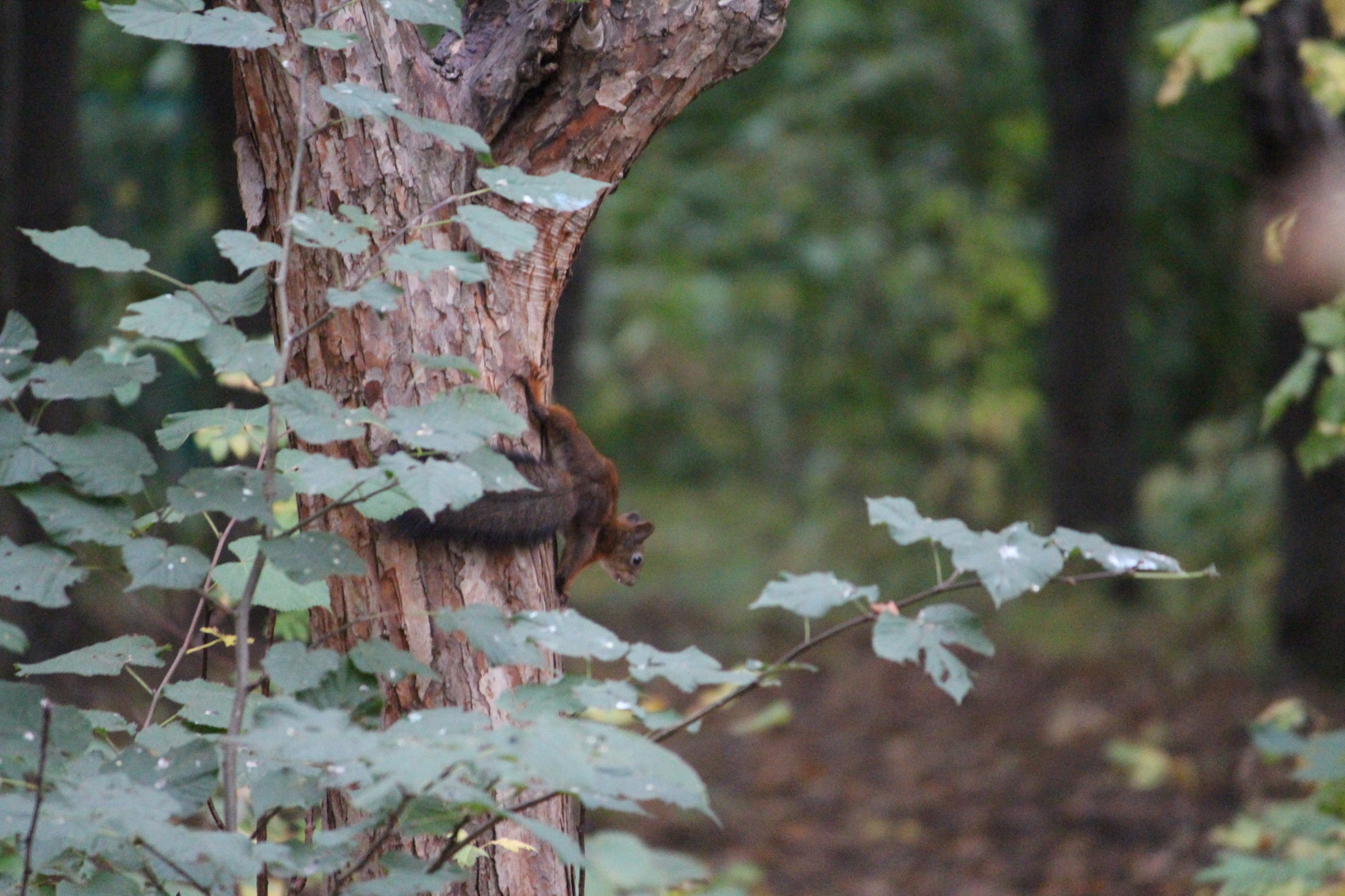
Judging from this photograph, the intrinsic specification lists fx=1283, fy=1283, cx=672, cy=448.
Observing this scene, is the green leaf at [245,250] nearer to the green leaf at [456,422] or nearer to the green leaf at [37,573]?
the green leaf at [456,422]

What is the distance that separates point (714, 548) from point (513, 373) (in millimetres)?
8266

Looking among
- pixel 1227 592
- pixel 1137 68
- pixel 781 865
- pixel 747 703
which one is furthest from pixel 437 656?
pixel 1137 68

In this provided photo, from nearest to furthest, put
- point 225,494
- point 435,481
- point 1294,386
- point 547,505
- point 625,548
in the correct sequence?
1. point 435,481
2. point 225,494
3. point 547,505
4. point 1294,386
5. point 625,548

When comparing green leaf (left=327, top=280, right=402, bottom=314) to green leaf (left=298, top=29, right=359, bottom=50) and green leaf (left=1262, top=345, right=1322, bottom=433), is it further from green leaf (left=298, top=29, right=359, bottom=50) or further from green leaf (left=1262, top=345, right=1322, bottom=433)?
green leaf (left=1262, top=345, right=1322, bottom=433)

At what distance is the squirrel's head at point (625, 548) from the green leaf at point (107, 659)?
5.08 feet

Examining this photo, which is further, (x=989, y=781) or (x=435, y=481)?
(x=989, y=781)

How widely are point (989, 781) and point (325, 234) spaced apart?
18.0ft

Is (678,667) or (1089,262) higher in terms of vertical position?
(1089,262)

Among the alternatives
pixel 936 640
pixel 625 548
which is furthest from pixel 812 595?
pixel 625 548

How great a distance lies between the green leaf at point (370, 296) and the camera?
58.8 inches

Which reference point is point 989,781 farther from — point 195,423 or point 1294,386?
point 195,423

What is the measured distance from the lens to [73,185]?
166 inches

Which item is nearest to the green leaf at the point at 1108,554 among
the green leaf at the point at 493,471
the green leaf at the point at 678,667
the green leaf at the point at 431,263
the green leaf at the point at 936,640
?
the green leaf at the point at 936,640

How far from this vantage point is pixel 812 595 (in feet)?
5.30
